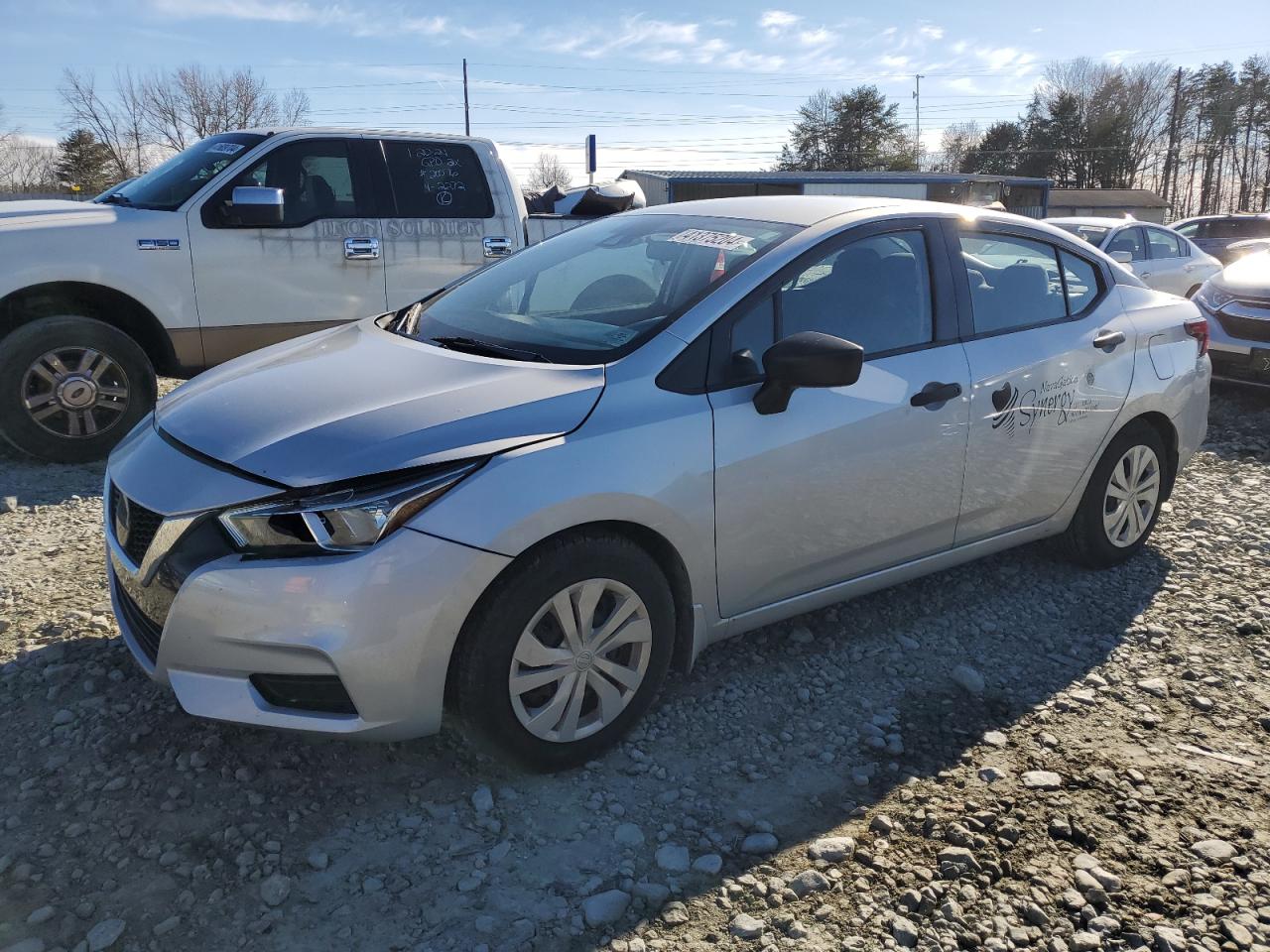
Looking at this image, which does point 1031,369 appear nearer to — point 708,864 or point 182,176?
point 708,864

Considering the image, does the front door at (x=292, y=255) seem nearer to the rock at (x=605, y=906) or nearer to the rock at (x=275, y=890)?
the rock at (x=275, y=890)

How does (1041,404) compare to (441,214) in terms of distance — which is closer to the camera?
(1041,404)

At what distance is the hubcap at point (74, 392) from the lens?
18.3ft

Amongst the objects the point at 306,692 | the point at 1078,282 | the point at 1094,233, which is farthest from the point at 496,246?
the point at 1094,233

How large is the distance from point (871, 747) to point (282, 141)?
5187 mm

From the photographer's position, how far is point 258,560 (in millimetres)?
2502

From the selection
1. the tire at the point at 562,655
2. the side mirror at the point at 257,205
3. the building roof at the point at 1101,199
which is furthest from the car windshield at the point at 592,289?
the building roof at the point at 1101,199

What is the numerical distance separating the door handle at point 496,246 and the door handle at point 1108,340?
4.01 metres

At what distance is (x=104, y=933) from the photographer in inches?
89.7

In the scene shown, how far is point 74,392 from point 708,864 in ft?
15.8

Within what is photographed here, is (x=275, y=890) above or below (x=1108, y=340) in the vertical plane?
below

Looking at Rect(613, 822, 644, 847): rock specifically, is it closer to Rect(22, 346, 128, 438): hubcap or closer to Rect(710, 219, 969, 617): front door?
Rect(710, 219, 969, 617): front door

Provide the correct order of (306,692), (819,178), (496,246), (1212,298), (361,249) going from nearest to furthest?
1. (306,692)
2. (361,249)
3. (496,246)
4. (1212,298)
5. (819,178)

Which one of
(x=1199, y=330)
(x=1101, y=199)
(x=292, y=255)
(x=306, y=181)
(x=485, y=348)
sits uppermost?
(x=1101, y=199)
